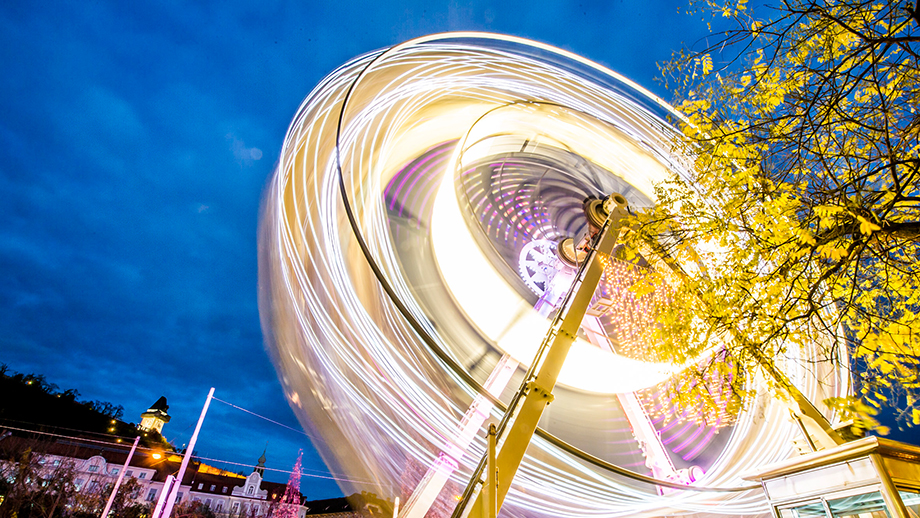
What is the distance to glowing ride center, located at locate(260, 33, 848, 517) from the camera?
5980mm

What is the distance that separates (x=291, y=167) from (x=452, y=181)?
245 cm

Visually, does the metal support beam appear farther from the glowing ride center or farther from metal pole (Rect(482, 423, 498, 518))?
the glowing ride center

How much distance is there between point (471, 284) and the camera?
8.00 meters

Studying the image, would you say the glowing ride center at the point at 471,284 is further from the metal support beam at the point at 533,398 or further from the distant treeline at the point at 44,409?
the distant treeline at the point at 44,409

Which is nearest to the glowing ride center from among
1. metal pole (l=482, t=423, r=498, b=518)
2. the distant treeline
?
metal pole (l=482, t=423, r=498, b=518)

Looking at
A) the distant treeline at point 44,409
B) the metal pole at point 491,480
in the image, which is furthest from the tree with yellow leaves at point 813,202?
the distant treeline at point 44,409

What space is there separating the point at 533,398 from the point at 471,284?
405 centimetres

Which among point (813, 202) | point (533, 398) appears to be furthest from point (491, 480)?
point (813, 202)

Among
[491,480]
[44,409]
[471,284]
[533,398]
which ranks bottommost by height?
[491,480]

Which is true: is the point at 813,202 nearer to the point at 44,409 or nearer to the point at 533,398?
the point at 533,398

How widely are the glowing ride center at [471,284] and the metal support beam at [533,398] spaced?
39cm

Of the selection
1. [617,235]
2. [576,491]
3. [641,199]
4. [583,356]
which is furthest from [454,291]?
[641,199]

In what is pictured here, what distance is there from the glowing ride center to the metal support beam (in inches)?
15.5

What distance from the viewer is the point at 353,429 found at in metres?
5.76
